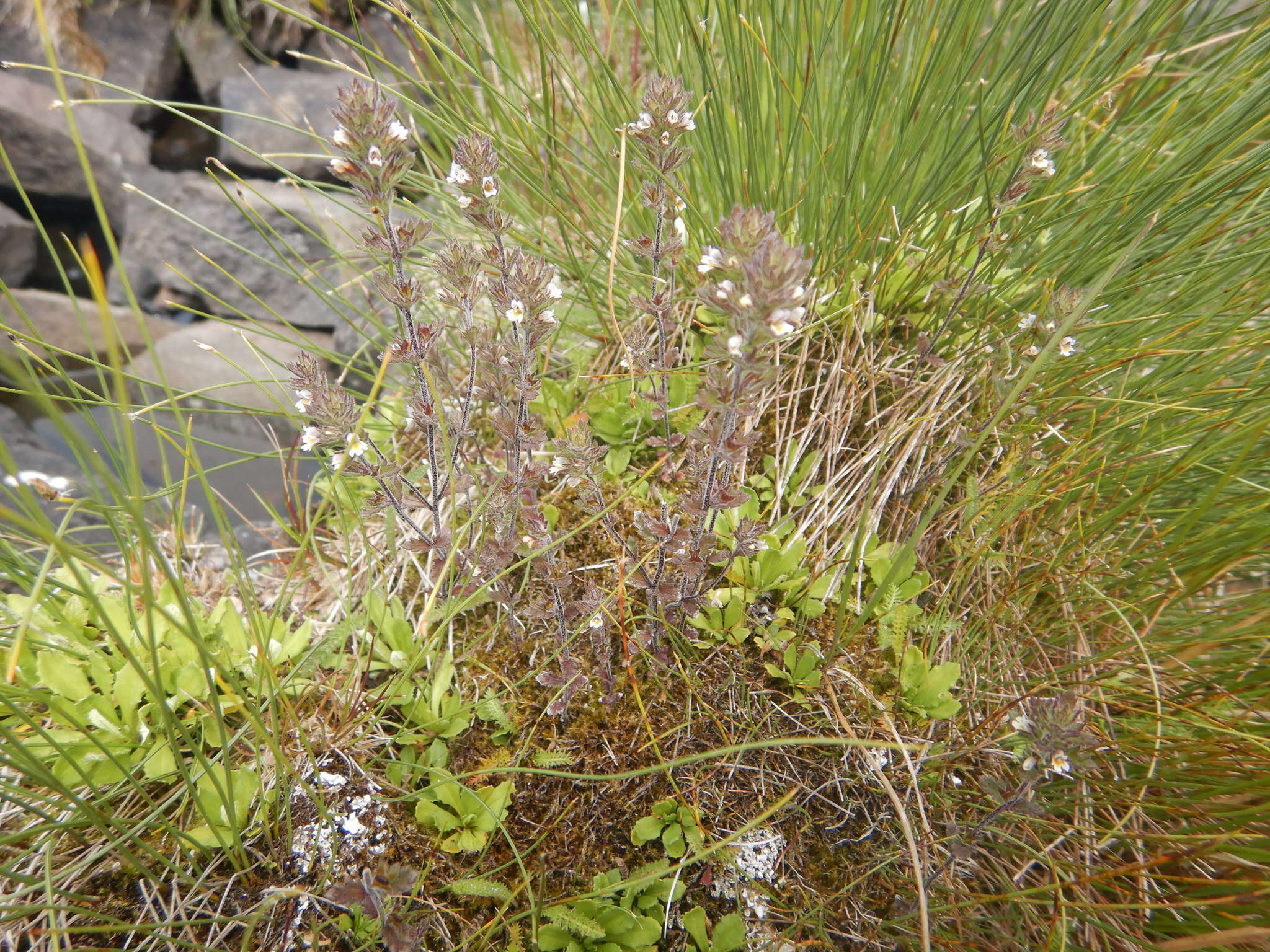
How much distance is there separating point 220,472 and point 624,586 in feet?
11.1

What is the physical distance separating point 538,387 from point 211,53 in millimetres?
7070

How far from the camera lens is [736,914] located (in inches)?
56.9

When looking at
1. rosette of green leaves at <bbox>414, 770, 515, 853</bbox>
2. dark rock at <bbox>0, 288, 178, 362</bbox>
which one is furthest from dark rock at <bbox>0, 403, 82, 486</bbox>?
rosette of green leaves at <bbox>414, 770, 515, 853</bbox>

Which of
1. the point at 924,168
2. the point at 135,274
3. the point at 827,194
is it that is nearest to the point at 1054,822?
the point at 827,194

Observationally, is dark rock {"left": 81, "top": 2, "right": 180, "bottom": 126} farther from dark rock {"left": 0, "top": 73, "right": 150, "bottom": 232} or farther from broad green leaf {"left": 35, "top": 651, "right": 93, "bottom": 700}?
broad green leaf {"left": 35, "top": 651, "right": 93, "bottom": 700}

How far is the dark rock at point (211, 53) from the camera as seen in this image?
6238 mm

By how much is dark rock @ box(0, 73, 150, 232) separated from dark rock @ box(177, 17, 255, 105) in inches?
34.5

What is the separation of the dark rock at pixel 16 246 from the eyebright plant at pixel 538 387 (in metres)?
5.53

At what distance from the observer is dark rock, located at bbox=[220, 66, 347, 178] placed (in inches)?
227

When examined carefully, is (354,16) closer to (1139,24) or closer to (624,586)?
(624,586)

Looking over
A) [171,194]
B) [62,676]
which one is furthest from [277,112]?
[62,676]

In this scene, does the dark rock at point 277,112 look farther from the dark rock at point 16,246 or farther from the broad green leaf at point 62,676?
the broad green leaf at point 62,676

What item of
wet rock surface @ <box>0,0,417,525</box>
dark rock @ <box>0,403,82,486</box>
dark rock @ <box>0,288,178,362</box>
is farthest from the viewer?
dark rock @ <box>0,288,178,362</box>

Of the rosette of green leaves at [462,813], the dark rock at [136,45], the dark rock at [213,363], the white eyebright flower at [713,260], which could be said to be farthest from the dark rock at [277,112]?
the rosette of green leaves at [462,813]
